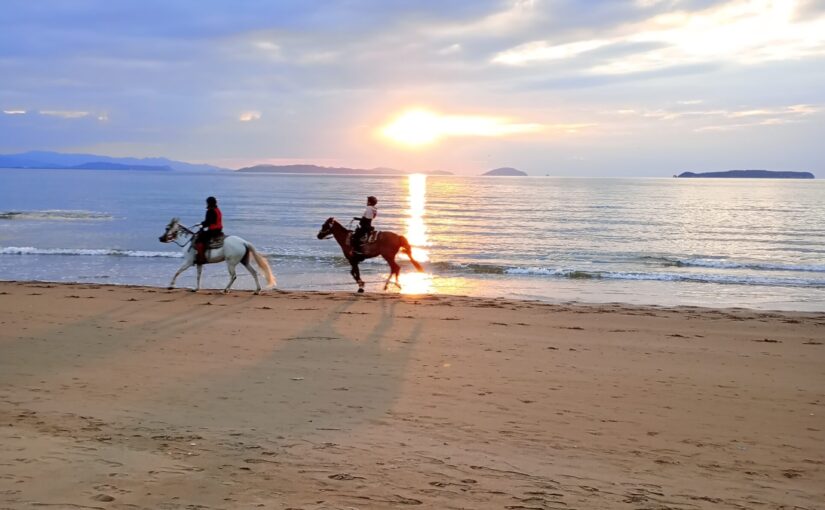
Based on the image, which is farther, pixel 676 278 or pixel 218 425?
pixel 676 278

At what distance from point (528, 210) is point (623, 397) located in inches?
1833

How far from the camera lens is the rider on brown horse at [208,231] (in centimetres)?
1426

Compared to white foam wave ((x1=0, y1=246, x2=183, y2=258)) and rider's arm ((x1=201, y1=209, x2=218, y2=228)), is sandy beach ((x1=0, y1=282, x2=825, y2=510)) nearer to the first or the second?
rider's arm ((x1=201, y1=209, x2=218, y2=228))

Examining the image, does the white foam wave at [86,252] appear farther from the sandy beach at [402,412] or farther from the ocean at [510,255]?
the sandy beach at [402,412]

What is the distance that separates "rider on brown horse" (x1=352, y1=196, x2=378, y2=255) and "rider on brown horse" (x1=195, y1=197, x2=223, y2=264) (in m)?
3.08

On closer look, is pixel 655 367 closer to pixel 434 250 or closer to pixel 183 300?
pixel 183 300

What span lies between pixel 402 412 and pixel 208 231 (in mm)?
9281

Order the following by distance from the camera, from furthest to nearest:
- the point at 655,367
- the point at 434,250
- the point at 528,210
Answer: the point at 528,210 < the point at 434,250 < the point at 655,367

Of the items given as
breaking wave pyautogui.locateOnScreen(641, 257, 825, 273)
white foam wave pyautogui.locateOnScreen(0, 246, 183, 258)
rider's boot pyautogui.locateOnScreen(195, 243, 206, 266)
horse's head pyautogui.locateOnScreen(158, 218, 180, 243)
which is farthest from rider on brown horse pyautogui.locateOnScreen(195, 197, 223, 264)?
breaking wave pyautogui.locateOnScreen(641, 257, 825, 273)

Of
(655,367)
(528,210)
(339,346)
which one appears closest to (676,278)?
(655,367)

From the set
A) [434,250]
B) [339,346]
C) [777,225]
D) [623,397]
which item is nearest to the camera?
[623,397]

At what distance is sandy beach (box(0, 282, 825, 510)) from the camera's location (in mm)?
4727

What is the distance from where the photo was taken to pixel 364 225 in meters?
14.9

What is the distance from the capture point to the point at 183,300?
1377cm
